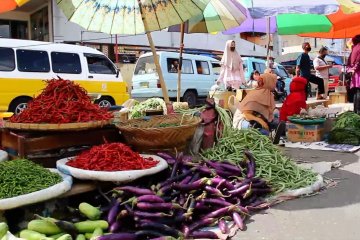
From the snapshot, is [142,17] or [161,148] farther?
[142,17]

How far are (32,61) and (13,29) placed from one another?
10.1m

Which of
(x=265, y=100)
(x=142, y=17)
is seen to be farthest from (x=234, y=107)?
(x=142, y=17)

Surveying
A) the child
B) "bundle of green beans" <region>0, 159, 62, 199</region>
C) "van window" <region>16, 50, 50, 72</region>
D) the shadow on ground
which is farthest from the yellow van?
"bundle of green beans" <region>0, 159, 62, 199</region>

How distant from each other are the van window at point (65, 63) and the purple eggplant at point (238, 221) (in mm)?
9501

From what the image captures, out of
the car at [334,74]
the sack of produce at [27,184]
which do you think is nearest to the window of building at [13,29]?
the car at [334,74]

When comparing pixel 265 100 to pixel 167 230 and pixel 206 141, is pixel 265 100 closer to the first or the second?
pixel 206 141

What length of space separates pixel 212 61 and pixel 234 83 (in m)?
6.97

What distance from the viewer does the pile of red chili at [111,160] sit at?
367cm

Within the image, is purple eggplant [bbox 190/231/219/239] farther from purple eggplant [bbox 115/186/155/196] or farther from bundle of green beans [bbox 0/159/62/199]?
bundle of green beans [bbox 0/159/62/199]

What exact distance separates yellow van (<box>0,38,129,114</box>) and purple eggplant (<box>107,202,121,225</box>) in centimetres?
743

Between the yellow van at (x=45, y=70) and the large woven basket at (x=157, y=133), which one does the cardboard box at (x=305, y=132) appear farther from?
the yellow van at (x=45, y=70)

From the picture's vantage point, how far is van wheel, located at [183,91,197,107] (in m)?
16.2

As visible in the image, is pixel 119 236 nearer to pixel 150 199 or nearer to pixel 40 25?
pixel 150 199

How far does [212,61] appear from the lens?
1720 centimetres
